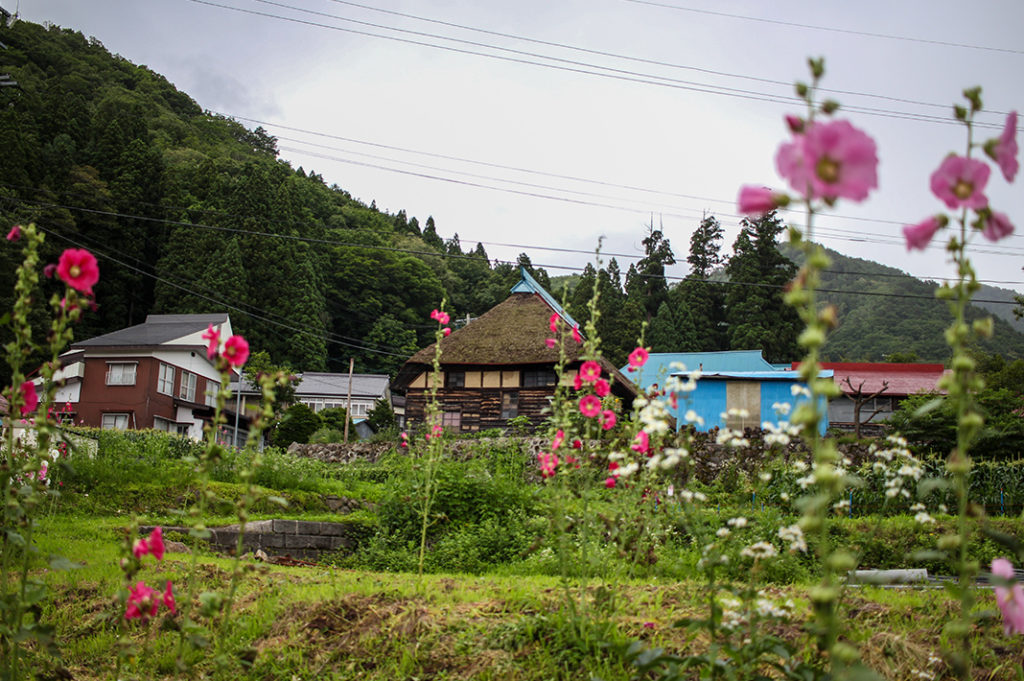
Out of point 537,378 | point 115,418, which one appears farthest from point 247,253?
point 537,378

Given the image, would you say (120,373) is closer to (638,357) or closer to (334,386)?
(334,386)

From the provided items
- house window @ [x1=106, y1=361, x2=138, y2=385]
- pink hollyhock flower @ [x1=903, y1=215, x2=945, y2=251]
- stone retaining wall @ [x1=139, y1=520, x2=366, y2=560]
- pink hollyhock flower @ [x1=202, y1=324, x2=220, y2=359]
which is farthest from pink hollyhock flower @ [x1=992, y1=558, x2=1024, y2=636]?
house window @ [x1=106, y1=361, x2=138, y2=385]

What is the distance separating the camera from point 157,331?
33.6m

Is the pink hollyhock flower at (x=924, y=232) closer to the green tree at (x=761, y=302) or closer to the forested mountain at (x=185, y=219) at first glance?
the forested mountain at (x=185, y=219)

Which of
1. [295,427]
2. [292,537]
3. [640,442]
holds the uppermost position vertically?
[640,442]

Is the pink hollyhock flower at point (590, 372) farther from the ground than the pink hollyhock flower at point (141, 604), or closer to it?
farther from the ground

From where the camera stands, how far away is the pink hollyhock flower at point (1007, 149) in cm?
165

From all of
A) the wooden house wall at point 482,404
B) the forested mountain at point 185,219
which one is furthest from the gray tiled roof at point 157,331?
the wooden house wall at point 482,404

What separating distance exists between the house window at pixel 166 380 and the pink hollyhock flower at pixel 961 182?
34532 mm

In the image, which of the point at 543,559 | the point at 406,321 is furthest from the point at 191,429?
the point at 543,559

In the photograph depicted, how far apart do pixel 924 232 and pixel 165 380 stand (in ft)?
115

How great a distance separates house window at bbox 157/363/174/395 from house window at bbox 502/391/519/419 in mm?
16289

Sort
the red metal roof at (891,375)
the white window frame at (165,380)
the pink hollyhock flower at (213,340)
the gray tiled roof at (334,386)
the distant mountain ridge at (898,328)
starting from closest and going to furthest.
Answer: the pink hollyhock flower at (213,340), the red metal roof at (891,375), the white window frame at (165,380), the gray tiled roof at (334,386), the distant mountain ridge at (898,328)

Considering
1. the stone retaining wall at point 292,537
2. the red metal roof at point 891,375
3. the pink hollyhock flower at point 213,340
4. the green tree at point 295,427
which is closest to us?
the pink hollyhock flower at point 213,340
